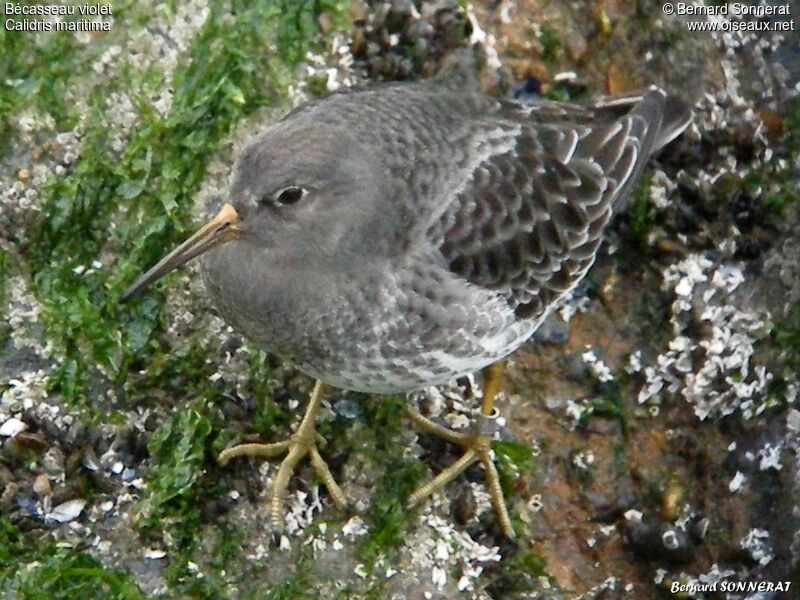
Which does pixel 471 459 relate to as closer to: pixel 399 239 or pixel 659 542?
pixel 659 542

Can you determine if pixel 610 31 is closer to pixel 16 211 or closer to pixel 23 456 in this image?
pixel 16 211

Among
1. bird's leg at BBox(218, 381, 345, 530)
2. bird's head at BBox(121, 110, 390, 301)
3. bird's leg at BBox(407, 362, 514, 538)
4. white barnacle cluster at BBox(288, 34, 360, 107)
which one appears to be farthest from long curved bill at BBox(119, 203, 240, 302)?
white barnacle cluster at BBox(288, 34, 360, 107)

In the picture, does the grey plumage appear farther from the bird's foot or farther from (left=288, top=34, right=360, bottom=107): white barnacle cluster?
(left=288, top=34, right=360, bottom=107): white barnacle cluster

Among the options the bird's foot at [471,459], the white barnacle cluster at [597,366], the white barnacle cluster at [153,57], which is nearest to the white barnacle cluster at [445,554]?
the bird's foot at [471,459]

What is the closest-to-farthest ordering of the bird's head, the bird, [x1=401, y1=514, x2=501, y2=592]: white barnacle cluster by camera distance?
1. the bird's head
2. the bird
3. [x1=401, y1=514, x2=501, y2=592]: white barnacle cluster

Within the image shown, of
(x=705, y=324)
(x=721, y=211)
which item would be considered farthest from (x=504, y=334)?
(x=721, y=211)

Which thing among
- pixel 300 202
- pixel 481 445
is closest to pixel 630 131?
pixel 481 445

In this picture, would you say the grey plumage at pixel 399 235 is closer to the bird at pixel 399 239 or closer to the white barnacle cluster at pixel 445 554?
the bird at pixel 399 239
